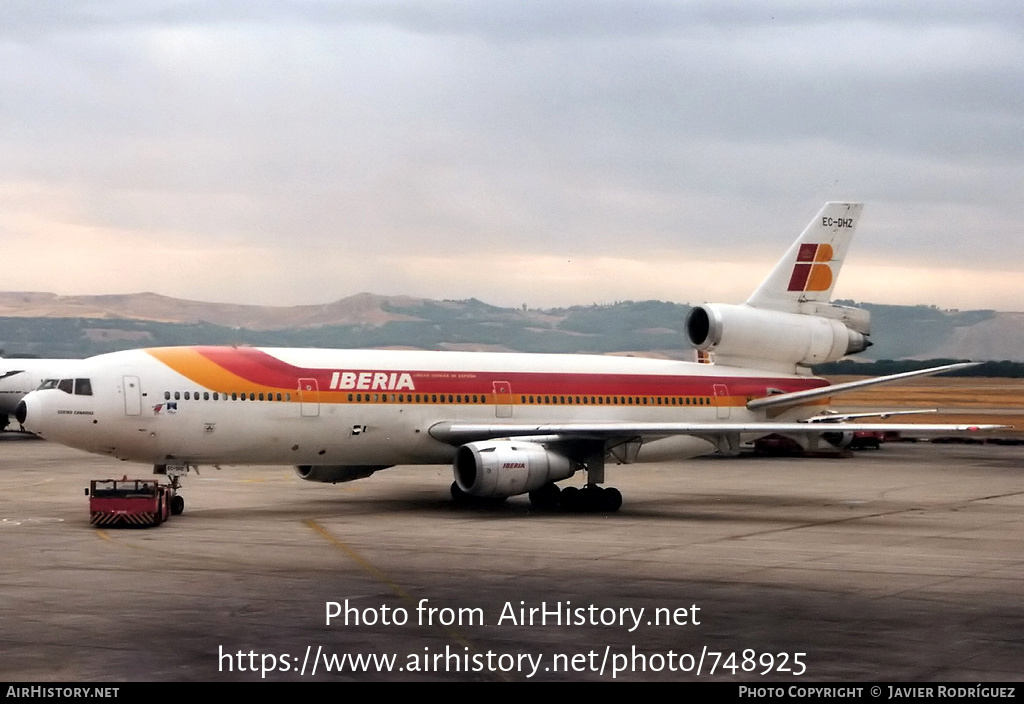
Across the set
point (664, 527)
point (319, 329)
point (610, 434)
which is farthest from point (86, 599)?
point (319, 329)

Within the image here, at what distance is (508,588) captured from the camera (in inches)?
844

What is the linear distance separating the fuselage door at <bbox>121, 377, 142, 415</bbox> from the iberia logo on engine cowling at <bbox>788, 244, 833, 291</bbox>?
21.1m

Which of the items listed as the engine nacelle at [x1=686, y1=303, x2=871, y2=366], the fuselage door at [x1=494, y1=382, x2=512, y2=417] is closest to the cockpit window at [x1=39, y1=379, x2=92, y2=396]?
the fuselage door at [x1=494, y1=382, x2=512, y2=417]

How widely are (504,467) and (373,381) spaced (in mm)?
4569

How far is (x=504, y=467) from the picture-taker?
33625 millimetres

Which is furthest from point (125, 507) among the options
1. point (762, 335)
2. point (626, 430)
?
point (762, 335)

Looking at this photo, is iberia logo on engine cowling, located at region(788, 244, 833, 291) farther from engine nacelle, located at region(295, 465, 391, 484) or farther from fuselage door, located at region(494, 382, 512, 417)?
engine nacelle, located at region(295, 465, 391, 484)

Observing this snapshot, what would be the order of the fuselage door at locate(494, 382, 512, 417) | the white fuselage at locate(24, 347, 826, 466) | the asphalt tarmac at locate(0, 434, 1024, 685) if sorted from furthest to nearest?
the fuselage door at locate(494, 382, 512, 417) < the white fuselage at locate(24, 347, 826, 466) < the asphalt tarmac at locate(0, 434, 1024, 685)

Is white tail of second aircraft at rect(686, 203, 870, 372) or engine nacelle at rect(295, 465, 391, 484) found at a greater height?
white tail of second aircraft at rect(686, 203, 870, 372)

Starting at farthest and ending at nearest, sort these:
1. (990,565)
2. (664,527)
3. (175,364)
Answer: (175,364) < (664,527) < (990,565)

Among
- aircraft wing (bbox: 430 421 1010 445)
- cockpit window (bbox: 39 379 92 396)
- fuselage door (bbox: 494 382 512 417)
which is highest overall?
cockpit window (bbox: 39 379 92 396)

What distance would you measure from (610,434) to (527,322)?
5356 centimetres

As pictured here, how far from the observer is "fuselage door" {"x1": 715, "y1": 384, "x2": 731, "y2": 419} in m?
40.9
